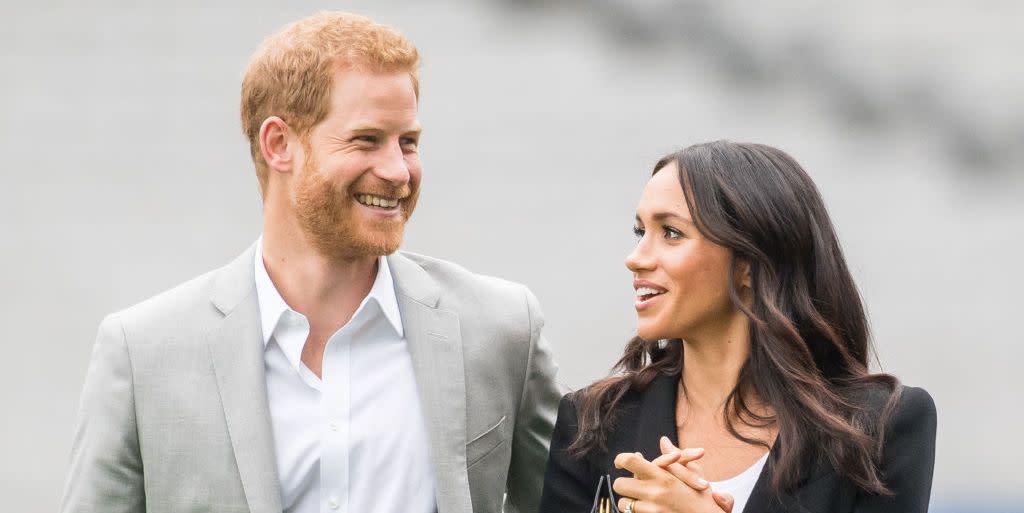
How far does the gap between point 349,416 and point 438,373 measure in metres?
0.22

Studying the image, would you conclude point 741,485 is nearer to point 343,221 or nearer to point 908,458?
point 908,458

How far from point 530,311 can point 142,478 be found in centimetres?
96

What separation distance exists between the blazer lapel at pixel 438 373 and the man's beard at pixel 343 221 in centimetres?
19

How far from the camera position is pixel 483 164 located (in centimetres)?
959

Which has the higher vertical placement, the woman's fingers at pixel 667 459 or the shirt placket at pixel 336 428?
the woman's fingers at pixel 667 459

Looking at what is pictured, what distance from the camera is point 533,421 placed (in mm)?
3498

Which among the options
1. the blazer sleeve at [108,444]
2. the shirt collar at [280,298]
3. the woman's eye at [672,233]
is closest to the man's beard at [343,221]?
the shirt collar at [280,298]

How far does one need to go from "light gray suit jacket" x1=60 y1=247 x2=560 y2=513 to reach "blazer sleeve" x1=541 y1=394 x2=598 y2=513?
148mm

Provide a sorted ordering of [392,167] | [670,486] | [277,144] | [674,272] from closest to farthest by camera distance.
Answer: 1. [670,486]
2. [674,272]
3. [392,167]
4. [277,144]

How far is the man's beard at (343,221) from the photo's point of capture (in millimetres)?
3189

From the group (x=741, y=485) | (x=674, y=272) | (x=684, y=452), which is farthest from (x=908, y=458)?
(x=674, y=272)

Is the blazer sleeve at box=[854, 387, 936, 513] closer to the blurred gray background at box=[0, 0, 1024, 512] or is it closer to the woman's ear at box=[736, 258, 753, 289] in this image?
the woman's ear at box=[736, 258, 753, 289]

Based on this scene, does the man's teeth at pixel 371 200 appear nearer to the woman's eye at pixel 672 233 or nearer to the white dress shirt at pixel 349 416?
the white dress shirt at pixel 349 416

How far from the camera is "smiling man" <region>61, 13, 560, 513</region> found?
122 inches
